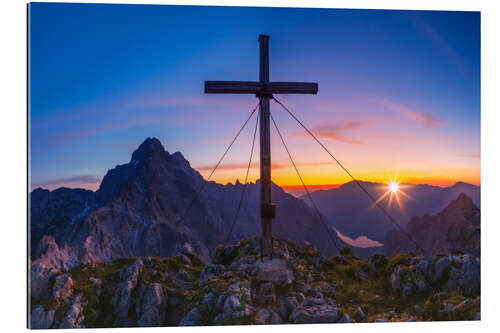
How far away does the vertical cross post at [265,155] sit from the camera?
8047 millimetres

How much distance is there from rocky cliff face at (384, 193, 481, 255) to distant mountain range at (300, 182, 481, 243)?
227mm

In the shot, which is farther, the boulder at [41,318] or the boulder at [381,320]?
the boulder at [381,320]

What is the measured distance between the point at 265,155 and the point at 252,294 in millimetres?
3577

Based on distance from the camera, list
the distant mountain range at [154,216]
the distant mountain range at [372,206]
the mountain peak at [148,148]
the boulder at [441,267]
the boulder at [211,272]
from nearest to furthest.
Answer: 1. the boulder at [441,267]
2. the boulder at [211,272]
3. the distant mountain range at [372,206]
4. the mountain peak at [148,148]
5. the distant mountain range at [154,216]

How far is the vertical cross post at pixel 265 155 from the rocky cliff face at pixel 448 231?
15.9 feet

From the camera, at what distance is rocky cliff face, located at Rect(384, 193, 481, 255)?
29.1ft

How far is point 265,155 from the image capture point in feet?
26.8

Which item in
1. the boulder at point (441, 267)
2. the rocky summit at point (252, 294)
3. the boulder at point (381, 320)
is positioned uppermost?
the boulder at point (441, 267)

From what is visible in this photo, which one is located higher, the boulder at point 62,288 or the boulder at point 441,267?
the boulder at point 441,267

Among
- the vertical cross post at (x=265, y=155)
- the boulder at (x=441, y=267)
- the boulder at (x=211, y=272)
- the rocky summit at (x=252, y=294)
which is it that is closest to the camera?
the rocky summit at (x=252, y=294)

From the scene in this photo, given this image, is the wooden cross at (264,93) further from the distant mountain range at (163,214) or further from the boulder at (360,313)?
the boulder at (360,313)

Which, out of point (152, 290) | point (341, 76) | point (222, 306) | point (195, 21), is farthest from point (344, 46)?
point (152, 290)

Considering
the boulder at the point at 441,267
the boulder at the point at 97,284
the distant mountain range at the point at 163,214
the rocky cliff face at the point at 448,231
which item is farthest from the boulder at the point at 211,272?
the rocky cliff face at the point at 448,231

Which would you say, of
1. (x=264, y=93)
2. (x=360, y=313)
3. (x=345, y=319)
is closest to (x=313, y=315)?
(x=345, y=319)
